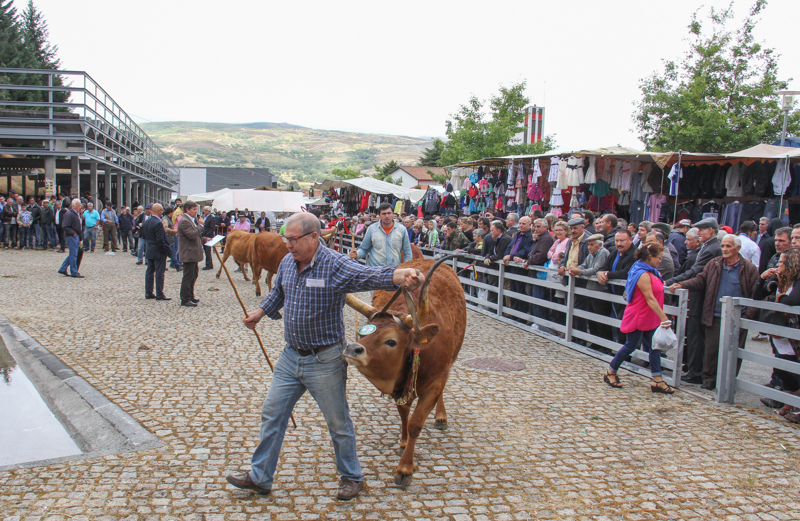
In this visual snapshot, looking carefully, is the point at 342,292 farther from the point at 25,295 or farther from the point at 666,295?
the point at 25,295

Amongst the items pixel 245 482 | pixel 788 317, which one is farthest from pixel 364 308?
pixel 788 317

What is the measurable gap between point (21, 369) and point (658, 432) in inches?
282

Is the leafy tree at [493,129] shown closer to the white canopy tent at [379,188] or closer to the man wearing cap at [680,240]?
the white canopy tent at [379,188]

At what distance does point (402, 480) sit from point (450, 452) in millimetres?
760

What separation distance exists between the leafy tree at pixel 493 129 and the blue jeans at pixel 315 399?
37682 mm

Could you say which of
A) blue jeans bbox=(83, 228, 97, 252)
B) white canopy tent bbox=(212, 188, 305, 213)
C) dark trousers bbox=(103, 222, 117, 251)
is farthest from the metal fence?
dark trousers bbox=(103, 222, 117, 251)

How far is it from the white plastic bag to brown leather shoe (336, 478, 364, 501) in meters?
4.00

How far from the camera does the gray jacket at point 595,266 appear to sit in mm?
8133

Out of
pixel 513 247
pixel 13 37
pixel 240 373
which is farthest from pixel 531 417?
pixel 13 37

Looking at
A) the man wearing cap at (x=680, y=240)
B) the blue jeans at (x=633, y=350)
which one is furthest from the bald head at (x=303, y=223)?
the man wearing cap at (x=680, y=240)

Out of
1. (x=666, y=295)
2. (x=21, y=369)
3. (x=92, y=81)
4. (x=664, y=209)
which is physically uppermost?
(x=92, y=81)

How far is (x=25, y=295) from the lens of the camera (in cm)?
1134

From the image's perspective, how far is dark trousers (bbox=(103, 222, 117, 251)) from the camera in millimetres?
22020

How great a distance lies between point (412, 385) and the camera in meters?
4.03
